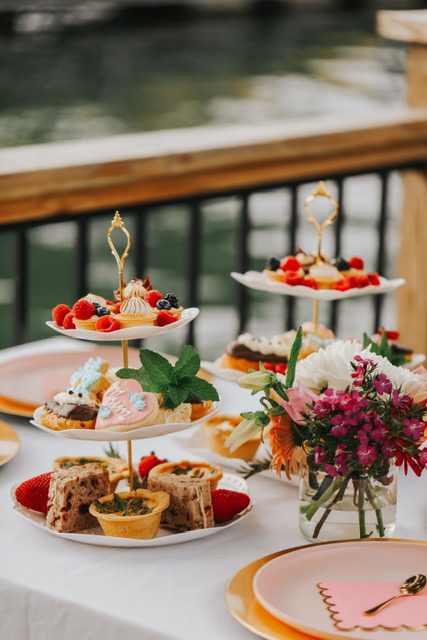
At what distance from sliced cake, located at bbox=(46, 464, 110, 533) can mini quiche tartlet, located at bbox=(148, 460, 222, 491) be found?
75mm

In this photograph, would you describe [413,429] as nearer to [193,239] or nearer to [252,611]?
[252,611]

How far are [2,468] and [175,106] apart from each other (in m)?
6.49

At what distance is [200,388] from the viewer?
1.06 m

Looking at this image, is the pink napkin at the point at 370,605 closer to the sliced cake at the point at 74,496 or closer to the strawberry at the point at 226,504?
the strawberry at the point at 226,504

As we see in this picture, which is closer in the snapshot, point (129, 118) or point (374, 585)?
point (374, 585)

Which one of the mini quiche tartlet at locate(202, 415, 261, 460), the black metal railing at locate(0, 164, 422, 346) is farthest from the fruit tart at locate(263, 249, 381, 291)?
the black metal railing at locate(0, 164, 422, 346)

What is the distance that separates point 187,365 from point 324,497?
0.69 feet

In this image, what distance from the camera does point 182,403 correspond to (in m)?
1.05

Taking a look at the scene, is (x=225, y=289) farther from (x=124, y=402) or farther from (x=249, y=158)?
(x=124, y=402)

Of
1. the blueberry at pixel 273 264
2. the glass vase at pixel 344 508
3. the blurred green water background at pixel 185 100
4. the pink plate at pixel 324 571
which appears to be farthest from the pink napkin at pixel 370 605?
the blurred green water background at pixel 185 100

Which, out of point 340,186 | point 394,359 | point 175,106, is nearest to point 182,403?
point 394,359

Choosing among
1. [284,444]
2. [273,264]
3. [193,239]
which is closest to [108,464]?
[284,444]

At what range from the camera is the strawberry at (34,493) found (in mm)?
1076

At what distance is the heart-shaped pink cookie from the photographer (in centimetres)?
101
